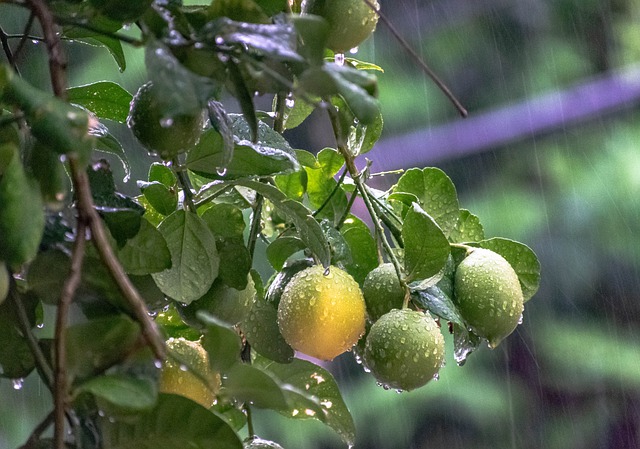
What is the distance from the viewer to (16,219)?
224 mm

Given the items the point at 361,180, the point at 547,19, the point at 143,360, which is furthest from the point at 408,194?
the point at 547,19

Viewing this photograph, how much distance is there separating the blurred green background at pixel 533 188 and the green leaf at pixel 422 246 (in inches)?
52.1

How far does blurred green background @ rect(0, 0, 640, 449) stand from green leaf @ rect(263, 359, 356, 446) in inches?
50.9

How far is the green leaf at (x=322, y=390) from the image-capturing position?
393 millimetres

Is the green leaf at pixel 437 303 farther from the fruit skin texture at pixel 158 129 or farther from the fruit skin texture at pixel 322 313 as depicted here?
the fruit skin texture at pixel 158 129

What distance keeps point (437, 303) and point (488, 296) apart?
2 cm

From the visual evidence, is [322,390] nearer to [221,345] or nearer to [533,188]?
[221,345]

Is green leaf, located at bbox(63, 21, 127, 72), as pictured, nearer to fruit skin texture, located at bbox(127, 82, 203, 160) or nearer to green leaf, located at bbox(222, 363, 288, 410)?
fruit skin texture, located at bbox(127, 82, 203, 160)

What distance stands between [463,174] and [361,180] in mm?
1560

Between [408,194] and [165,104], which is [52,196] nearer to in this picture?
[165,104]

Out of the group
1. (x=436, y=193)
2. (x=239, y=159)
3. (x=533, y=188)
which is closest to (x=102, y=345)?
(x=239, y=159)

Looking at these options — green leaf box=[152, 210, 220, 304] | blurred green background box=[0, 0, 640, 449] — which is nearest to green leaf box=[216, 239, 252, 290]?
green leaf box=[152, 210, 220, 304]

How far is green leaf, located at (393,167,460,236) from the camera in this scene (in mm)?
446

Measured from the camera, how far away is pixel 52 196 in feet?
0.84
